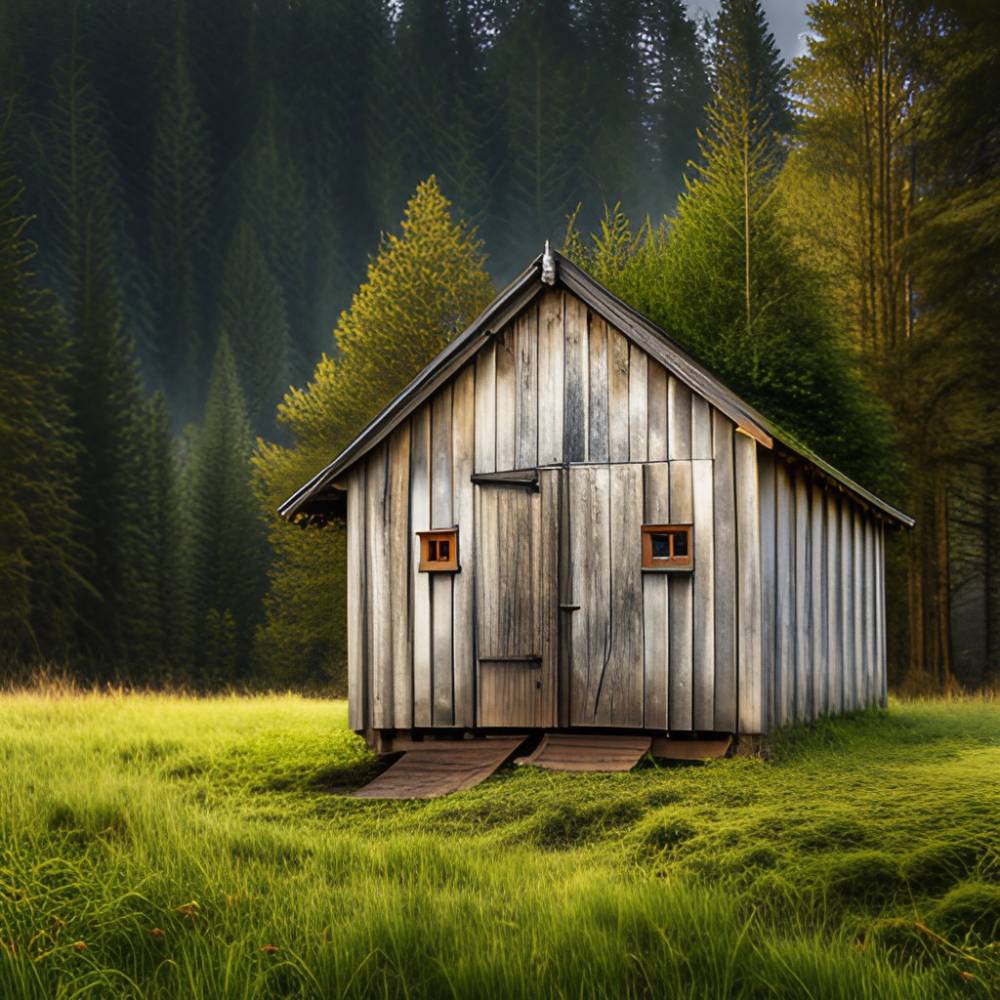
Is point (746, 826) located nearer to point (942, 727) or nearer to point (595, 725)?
point (595, 725)

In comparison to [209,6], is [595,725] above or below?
below

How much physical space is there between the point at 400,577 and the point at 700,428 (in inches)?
160

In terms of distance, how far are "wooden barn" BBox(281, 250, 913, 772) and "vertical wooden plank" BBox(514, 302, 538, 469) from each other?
0.08 ft

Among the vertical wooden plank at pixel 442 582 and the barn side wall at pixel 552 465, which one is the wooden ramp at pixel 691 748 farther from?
the vertical wooden plank at pixel 442 582

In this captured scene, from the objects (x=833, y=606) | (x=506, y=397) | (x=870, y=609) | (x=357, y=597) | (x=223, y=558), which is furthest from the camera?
(x=223, y=558)

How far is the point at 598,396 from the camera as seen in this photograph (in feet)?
43.1

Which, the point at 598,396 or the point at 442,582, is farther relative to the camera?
the point at 442,582

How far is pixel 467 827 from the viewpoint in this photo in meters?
9.43

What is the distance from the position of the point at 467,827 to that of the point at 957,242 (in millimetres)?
18697

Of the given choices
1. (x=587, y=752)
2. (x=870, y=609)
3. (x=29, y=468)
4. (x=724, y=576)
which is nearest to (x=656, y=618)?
(x=724, y=576)

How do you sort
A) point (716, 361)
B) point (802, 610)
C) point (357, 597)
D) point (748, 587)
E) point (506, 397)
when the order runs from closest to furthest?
1. point (748, 587)
2. point (506, 397)
3. point (802, 610)
4. point (357, 597)
5. point (716, 361)

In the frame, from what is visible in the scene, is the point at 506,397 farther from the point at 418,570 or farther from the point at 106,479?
the point at 106,479

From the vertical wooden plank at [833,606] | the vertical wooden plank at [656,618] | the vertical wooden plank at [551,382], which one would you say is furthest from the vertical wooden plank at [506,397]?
the vertical wooden plank at [833,606]

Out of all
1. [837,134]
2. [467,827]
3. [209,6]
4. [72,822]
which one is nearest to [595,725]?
[467,827]
